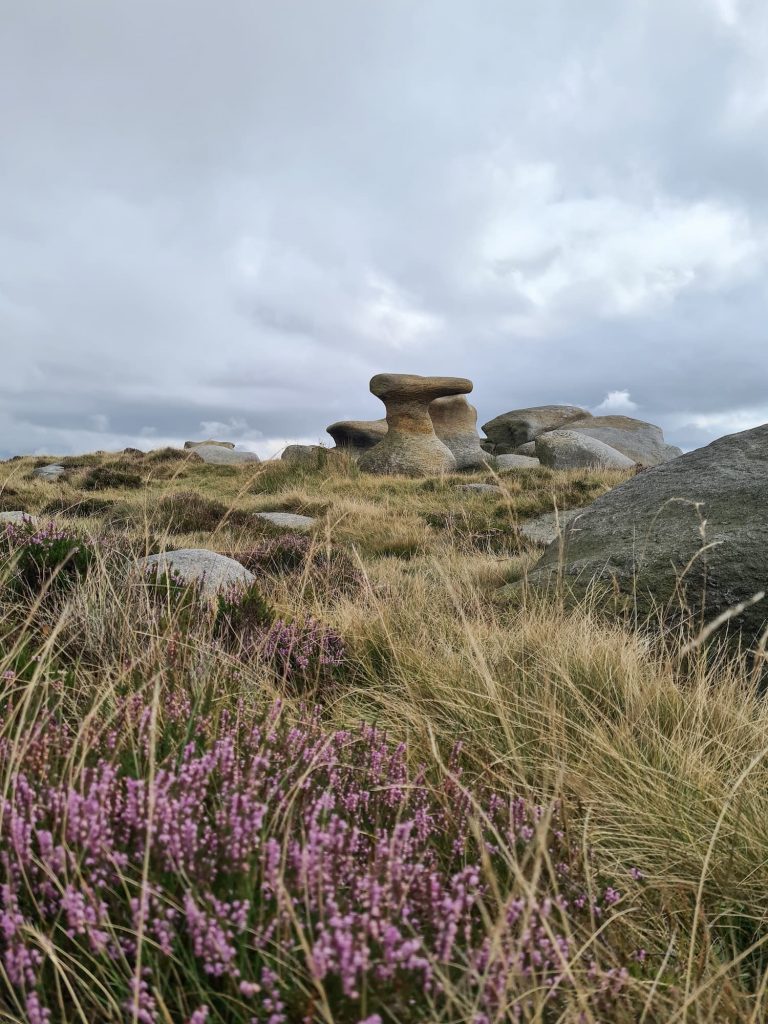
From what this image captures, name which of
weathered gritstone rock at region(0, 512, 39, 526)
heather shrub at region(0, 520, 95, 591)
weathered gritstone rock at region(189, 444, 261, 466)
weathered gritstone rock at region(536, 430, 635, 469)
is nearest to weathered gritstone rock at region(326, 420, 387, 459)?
weathered gritstone rock at region(189, 444, 261, 466)

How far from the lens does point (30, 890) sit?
128cm

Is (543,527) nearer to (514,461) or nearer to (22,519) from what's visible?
(22,519)

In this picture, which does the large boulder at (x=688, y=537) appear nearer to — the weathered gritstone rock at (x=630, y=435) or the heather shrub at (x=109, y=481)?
the heather shrub at (x=109, y=481)

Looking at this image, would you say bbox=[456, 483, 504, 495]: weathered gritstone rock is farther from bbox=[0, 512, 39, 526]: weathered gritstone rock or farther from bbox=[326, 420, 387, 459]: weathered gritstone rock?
bbox=[326, 420, 387, 459]: weathered gritstone rock

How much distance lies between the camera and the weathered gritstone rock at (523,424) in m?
30.8

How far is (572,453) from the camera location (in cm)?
2125

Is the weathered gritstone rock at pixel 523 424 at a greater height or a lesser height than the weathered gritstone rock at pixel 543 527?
greater

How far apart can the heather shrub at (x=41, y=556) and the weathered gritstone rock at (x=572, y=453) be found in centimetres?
1789

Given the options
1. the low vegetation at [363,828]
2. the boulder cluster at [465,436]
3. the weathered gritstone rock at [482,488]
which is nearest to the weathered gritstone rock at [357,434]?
the boulder cluster at [465,436]

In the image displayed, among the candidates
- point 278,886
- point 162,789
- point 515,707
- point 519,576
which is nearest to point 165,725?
point 162,789

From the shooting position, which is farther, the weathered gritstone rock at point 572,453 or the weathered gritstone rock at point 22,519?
the weathered gritstone rock at point 572,453

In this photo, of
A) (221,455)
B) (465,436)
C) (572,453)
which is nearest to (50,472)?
(221,455)

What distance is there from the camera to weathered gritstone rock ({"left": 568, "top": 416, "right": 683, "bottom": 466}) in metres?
29.7

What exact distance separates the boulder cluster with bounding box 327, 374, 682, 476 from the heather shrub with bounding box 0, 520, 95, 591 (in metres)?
12.6
